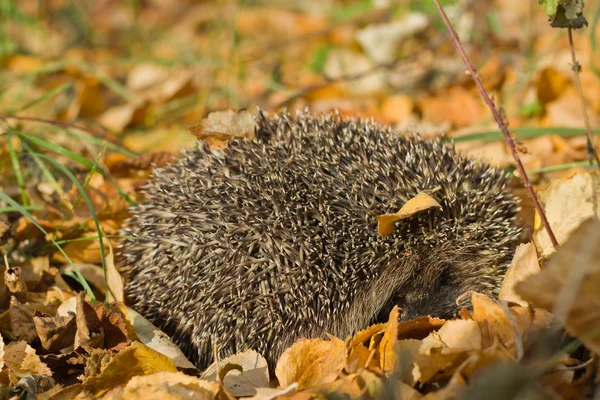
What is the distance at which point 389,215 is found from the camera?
3010 mm

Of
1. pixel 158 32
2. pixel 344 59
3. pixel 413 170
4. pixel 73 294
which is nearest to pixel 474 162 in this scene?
pixel 413 170

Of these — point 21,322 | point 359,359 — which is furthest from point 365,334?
point 21,322

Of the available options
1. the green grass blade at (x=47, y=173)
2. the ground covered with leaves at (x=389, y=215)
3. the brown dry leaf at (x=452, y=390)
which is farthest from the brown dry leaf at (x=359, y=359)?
the green grass blade at (x=47, y=173)

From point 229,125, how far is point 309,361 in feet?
4.52

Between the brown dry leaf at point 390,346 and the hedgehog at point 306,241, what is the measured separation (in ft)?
1.36

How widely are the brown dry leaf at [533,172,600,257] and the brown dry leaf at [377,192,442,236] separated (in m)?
0.67

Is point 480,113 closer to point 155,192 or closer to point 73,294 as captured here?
point 155,192

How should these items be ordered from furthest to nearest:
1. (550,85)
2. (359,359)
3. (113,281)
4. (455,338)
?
(550,85) → (113,281) → (359,359) → (455,338)

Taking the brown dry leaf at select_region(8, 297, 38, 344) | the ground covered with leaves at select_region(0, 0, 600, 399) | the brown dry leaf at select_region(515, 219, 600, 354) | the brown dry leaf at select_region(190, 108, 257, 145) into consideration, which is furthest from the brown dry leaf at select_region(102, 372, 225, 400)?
the brown dry leaf at select_region(190, 108, 257, 145)

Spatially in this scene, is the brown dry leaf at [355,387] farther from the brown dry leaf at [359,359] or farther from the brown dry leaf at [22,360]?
the brown dry leaf at [22,360]

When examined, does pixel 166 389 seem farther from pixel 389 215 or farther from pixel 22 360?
pixel 389 215

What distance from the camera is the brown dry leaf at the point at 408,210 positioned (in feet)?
9.82

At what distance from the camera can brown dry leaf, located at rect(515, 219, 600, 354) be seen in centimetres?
217

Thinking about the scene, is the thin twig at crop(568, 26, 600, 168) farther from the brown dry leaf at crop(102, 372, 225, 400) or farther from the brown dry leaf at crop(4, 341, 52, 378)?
the brown dry leaf at crop(4, 341, 52, 378)
